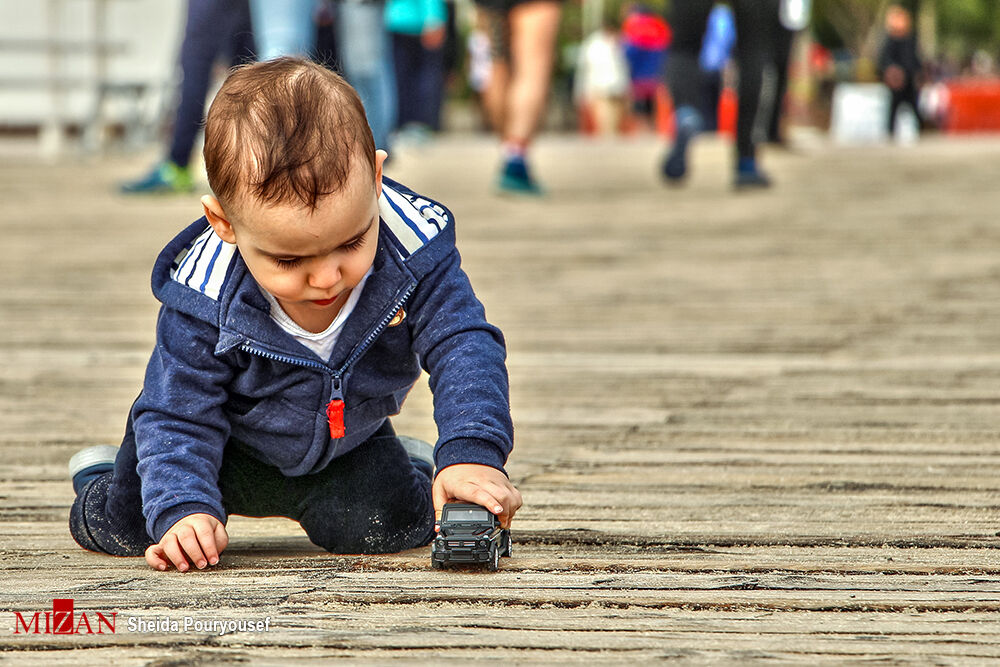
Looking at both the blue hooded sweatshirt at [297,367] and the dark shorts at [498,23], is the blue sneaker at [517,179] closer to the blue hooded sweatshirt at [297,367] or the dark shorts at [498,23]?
the dark shorts at [498,23]

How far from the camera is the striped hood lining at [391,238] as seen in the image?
210 cm

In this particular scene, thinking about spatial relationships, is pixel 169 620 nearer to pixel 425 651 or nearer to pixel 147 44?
pixel 425 651

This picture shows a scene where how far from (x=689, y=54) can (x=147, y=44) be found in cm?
536

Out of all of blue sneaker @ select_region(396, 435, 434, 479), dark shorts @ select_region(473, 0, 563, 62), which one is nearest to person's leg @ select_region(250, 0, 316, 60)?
dark shorts @ select_region(473, 0, 563, 62)

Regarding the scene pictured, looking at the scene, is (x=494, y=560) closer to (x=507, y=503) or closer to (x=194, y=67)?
(x=507, y=503)

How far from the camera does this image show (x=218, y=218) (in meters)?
2.02

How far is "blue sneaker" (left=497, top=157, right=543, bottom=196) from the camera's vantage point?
7461 millimetres

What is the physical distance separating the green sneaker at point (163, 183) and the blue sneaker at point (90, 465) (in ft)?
16.4

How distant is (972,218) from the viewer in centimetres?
659

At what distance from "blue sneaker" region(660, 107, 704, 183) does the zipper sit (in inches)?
244

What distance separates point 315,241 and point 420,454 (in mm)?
677

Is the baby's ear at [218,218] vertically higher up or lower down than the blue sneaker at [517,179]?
higher up

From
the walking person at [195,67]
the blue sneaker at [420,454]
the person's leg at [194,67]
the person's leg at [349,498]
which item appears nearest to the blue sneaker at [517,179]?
the walking person at [195,67]

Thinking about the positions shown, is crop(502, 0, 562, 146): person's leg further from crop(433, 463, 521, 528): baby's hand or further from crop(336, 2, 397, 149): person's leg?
crop(433, 463, 521, 528): baby's hand
